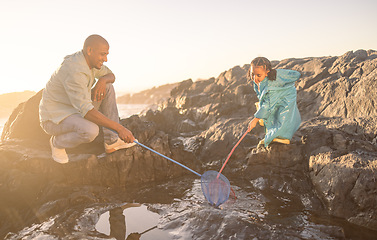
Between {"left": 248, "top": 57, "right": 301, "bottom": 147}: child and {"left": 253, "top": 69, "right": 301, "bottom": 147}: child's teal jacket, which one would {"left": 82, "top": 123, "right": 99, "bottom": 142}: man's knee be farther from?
{"left": 253, "top": 69, "right": 301, "bottom": 147}: child's teal jacket

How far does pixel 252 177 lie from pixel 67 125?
365 centimetres

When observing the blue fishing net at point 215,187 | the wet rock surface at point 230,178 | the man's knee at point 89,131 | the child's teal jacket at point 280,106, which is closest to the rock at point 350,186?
the wet rock surface at point 230,178

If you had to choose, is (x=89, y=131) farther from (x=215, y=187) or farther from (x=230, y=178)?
(x=230, y=178)

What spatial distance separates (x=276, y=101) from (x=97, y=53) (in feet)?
11.2

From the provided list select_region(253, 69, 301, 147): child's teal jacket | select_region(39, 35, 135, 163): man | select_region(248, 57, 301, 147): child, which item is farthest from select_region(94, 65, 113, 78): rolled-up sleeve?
select_region(253, 69, 301, 147): child's teal jacket

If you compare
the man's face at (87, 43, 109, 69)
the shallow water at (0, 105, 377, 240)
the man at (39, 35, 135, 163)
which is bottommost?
the shallow water at (0, 105, 377, 240)

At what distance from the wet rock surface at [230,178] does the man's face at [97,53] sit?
1872 mm

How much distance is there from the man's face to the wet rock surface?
1.87 meters

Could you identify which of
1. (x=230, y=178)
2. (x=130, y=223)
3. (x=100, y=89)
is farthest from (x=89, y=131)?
(x=230, y=178)

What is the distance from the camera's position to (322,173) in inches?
160

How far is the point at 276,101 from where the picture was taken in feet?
15.9

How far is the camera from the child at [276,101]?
4.71 meters

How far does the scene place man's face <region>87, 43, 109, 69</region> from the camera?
382 cm

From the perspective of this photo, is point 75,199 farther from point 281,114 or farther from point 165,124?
point 165,124
